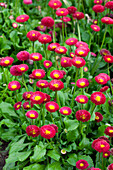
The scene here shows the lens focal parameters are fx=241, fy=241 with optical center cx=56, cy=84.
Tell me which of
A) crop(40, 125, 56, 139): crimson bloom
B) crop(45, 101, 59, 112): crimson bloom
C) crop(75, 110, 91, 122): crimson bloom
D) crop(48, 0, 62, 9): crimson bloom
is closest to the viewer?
crop(40, 125, 56, 139): crimson bloom

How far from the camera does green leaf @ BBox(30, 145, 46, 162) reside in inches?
93.9

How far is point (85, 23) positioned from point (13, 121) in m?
2.42

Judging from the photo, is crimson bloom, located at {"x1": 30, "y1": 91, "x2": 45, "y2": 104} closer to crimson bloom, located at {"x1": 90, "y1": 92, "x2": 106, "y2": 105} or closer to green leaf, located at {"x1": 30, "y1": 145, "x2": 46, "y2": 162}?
crimson bloom, located at {"x1": 90, "y1": 92, "x2": 106, "y2": 105}

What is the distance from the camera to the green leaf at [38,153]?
2385 millimetres

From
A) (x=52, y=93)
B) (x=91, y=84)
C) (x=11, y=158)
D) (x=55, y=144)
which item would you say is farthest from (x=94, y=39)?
(x=11, y=158)

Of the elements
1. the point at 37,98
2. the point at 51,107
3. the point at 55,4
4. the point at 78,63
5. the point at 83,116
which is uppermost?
the point at 55,4

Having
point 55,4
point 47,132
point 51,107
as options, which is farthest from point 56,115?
point 55,4

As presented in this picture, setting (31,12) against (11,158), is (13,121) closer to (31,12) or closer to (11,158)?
(11,158)

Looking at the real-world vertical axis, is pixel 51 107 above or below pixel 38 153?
above

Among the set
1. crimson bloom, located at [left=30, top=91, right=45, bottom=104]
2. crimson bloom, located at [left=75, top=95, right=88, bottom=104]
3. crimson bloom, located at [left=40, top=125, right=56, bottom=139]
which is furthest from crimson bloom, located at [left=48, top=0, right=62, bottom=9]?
crimson bloom, located at [left=40, top=125, right=56, bottom=139]

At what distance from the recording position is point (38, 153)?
2.43m

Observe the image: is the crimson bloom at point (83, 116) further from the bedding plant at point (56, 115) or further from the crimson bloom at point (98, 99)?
the crimson bloom at point (98, 99)

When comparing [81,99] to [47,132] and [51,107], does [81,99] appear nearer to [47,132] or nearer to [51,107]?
[51,107]

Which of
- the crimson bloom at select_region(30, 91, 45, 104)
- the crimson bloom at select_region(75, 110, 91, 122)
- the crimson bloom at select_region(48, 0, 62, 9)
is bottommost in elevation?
the crimson bloom at select_region(75, 110, 91, 122)
